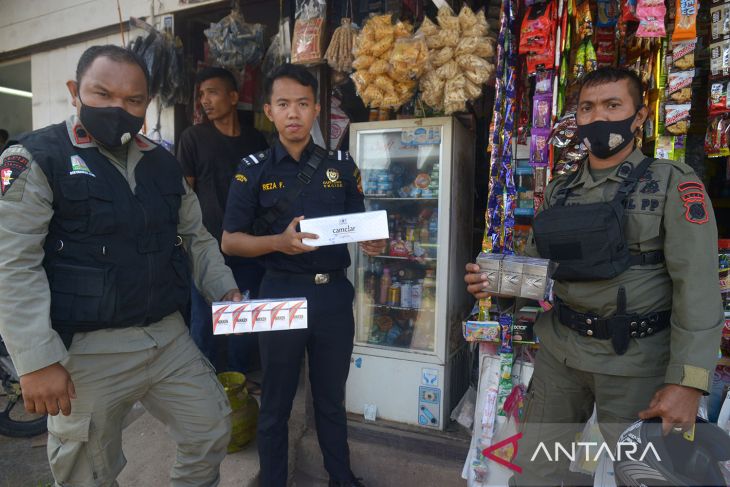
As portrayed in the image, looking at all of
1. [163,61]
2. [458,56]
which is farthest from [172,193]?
[163,61]

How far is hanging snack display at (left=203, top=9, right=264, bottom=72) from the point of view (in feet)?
11.6

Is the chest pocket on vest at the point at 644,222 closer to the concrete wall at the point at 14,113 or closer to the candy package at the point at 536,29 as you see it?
the candy package at the point at 536,29

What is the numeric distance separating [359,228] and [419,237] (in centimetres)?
146

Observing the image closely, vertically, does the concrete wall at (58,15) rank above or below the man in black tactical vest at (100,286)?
above

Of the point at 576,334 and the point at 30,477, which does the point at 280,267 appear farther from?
the point at 30,477

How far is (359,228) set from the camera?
2021mm

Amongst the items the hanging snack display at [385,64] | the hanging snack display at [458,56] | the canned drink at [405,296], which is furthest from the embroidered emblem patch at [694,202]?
the canned drink at [405,296]

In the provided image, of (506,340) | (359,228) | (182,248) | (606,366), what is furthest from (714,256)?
(182,248)

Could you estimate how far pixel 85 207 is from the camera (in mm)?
1713

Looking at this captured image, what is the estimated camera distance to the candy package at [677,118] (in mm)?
2340

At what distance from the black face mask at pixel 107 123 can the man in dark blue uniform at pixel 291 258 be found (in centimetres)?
66

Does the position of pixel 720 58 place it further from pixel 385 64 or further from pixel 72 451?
pixel 72 451

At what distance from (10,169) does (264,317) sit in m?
1.04

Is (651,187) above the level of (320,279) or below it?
above
